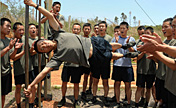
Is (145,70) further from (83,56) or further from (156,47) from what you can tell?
(156,47)

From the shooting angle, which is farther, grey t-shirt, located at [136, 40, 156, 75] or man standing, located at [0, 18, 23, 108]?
grey t-shirt, located at [136, 40, 156, 75]

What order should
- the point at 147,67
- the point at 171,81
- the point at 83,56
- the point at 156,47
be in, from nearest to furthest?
the point at 156,47 → the point at 171,81 → the point at 83,56 → the point at 147,67

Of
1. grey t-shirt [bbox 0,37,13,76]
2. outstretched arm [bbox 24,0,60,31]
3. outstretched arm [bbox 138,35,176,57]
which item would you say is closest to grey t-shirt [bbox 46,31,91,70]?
outstretched arm [bbox 24,0,60,31]

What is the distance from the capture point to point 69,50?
9.53ft

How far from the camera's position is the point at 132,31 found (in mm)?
26219

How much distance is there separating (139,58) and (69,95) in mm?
2497

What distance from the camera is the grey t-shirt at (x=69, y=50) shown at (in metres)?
2.85

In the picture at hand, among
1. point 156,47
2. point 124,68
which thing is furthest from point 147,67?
point 156,47

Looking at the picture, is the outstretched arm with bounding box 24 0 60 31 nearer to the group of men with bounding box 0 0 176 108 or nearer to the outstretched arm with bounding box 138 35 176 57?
the group of men with bounding box 0 0 176 108

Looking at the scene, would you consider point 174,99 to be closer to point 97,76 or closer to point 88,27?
point 97,76

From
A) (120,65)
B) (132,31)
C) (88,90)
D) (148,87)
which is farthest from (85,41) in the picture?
(132,31)

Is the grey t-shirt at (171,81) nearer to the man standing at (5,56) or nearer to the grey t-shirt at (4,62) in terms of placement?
the man standing at (5,56)

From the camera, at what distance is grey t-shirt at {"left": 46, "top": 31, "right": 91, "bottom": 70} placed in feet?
9.35

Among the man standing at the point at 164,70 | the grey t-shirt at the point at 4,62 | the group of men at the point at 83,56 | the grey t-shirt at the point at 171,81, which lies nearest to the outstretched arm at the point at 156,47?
the group of men at the point at 83,56
